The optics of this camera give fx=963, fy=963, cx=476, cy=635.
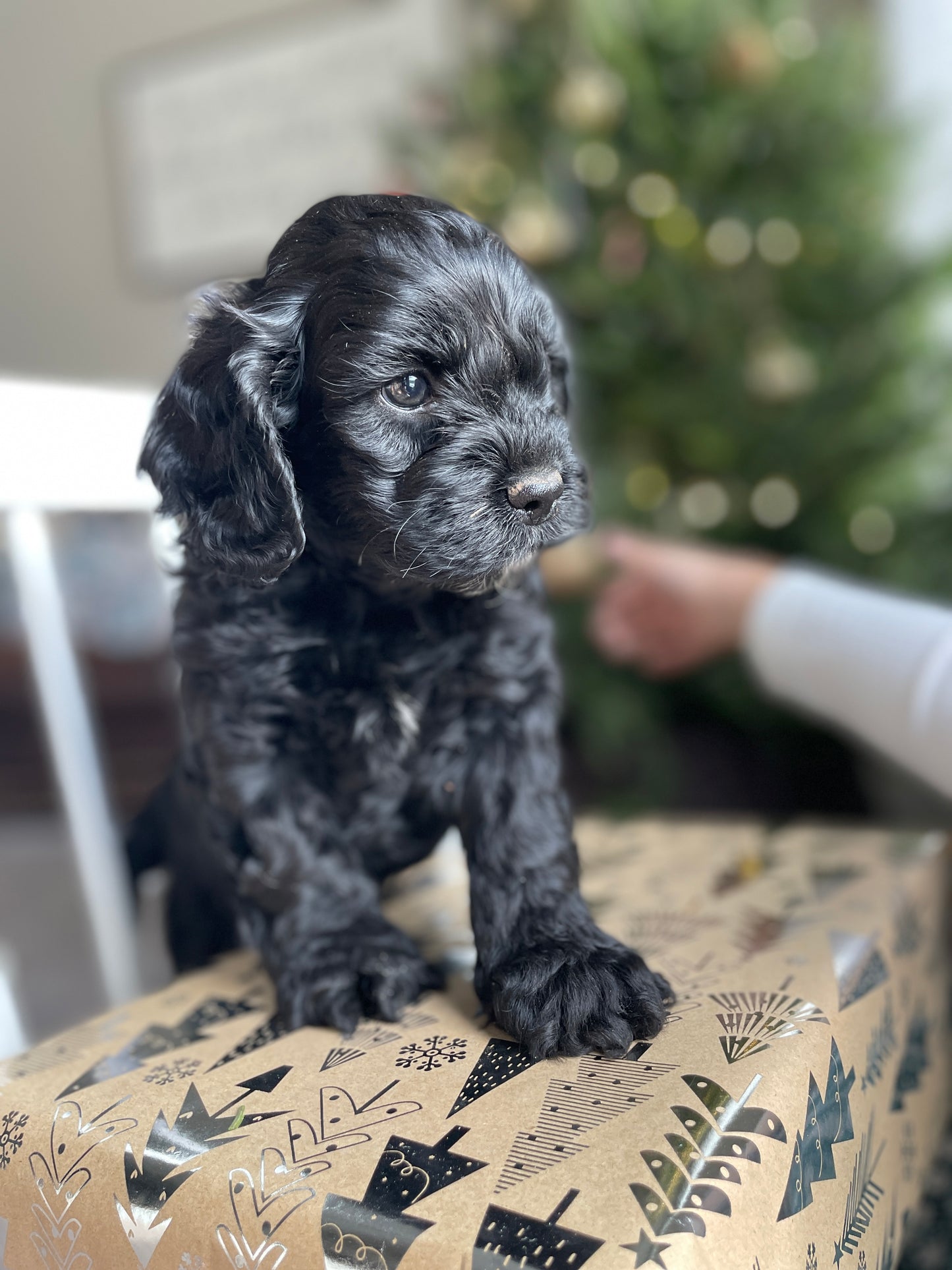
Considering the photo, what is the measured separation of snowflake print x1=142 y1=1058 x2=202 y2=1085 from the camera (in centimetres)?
70

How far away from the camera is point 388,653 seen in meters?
0.75

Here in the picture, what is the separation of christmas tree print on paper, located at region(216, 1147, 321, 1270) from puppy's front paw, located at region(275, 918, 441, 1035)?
152 mm

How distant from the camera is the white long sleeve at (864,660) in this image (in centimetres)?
109

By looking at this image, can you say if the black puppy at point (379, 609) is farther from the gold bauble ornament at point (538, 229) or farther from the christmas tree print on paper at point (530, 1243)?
the gold bauble ornament at point (538, 229)

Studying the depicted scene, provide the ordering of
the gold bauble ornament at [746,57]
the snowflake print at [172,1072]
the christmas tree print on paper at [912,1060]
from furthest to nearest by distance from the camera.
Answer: the gold bauble ornament at [746,57] < the christmas tree print on paper at [912,1060] < the snowflake print at [172,1072]

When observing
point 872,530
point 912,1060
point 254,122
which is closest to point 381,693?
point 912,1060

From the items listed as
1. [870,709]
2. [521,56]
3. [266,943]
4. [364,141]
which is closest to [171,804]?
[266,943]

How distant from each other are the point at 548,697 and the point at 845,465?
4.23 feet

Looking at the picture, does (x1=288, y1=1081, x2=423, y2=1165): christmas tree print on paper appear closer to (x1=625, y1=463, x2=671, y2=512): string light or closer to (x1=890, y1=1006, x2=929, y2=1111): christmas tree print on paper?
(x1=890, y1=1006, x2=929, y2=1111): christmas tree print on paper

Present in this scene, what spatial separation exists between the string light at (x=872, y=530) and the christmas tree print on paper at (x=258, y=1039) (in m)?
1.51

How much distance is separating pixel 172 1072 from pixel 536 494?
19.8 inches

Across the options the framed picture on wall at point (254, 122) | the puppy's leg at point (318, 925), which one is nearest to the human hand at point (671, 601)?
the puppy's leg at point (318, 925)

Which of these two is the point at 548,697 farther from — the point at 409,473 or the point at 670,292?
the point at 670,292

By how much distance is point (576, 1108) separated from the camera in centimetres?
59
